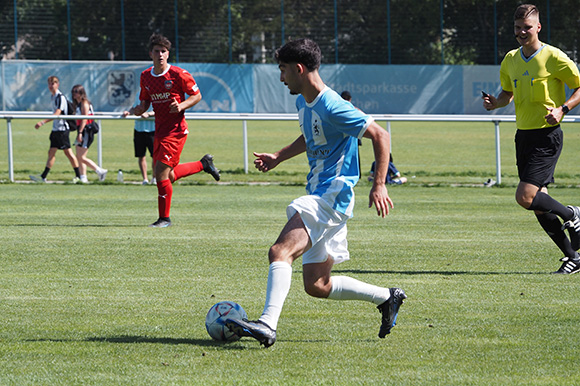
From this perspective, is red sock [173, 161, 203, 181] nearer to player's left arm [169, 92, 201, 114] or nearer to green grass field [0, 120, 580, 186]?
player's left arm [169, 92, 201, 114]

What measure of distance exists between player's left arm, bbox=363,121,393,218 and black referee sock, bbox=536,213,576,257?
126 inches

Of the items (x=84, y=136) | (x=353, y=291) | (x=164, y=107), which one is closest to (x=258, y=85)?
(x=84, y=136)

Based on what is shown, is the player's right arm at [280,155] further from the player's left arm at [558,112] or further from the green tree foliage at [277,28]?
the green tree foliage at [277,28]

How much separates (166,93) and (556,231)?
16.0 feet

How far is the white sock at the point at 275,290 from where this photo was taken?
481cm

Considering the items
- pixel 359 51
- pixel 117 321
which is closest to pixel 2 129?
pixel 359 51

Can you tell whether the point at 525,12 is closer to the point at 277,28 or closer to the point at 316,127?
the point at 316,127

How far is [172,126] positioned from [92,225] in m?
1.56

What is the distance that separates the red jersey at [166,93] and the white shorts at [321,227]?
5.58 meters

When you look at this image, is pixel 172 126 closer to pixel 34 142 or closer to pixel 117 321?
pixel 117 321

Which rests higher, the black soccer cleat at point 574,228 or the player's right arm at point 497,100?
the player's right arm at point 497,100

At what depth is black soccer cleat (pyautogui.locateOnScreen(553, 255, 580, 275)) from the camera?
7367mm

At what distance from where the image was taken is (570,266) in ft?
24.3

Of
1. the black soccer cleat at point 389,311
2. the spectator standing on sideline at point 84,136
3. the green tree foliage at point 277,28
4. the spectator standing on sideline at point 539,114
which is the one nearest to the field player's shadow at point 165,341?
the black soccer cleat at point 389,311
